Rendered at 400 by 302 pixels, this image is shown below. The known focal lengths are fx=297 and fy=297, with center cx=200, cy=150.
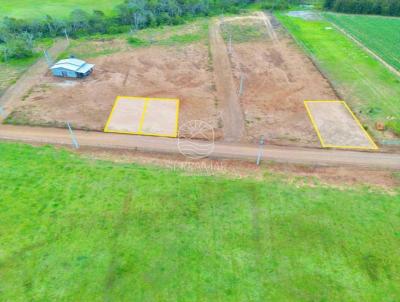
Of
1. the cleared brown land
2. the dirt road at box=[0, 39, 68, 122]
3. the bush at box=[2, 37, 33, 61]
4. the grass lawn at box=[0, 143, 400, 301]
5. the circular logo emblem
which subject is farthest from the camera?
the bush at box=[2, 37, 33, 61]

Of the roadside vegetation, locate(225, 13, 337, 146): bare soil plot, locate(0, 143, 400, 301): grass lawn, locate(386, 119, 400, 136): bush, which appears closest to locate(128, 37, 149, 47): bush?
the roadside vegetation

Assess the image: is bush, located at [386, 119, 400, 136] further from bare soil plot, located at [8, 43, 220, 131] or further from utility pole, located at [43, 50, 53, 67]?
utility pole, located at [43, 50, 53, 67]

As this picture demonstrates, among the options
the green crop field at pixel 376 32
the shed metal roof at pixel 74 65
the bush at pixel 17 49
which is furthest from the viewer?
the green crop field at pixel 376 32

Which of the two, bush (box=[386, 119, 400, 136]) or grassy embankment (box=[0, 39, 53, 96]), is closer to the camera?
bush (box=[386, 119, 400, 136])

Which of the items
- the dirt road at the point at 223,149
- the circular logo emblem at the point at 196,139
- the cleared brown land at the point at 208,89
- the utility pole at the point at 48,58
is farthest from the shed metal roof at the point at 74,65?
the circular logo emblem at the point at 196,139

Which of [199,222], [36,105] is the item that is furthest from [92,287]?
[36,105]

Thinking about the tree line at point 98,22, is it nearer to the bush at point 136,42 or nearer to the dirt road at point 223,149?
the bush at point 136,42

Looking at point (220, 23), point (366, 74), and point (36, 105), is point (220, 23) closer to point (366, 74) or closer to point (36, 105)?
point (366, 74)
